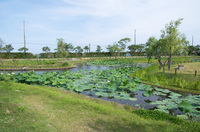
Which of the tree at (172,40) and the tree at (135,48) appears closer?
the tree at (172,40)

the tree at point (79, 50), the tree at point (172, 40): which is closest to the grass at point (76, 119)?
the tree at point (172, 40)

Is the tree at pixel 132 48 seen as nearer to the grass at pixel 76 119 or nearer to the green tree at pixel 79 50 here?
the green tree at pixel 79 50

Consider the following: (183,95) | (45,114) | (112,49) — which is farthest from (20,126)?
(112,49)

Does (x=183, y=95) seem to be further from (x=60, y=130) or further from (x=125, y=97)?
(x=60, y=130)

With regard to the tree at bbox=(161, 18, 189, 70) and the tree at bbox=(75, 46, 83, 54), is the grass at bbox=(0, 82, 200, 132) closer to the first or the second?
the tree at bbox=(161, 18, 189, 70)

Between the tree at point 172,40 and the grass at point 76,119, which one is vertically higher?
the tree at point 172,40

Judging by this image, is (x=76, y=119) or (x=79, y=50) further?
(x=79, y=50)

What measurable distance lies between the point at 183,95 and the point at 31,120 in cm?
868

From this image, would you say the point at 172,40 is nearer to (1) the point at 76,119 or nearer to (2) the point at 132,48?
(1) the point at 76,119

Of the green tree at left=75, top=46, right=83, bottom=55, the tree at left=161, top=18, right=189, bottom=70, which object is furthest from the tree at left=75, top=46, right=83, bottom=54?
the tree at left=161, top=18, right=189, bottom=70

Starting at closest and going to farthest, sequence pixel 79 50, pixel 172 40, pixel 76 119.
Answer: pixel 76 119 → pixel 172 40 → pixel 79 50

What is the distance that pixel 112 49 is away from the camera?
40.0 meters

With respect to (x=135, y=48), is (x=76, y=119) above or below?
below

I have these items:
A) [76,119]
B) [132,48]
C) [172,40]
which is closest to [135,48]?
[132,48]
